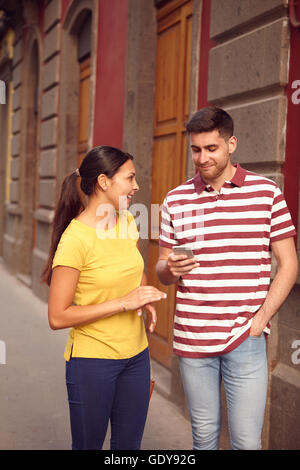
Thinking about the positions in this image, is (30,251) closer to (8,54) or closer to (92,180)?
(8,54)

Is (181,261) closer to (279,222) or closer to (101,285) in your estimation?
(101,285)

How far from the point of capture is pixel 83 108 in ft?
29.6

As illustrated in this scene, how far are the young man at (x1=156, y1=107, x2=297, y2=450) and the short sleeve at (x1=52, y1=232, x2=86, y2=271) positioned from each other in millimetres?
385

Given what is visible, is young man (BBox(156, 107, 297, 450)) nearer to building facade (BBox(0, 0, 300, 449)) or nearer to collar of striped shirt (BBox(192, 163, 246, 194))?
collar of striped shirt (BBox(192, 163, 246, 194))

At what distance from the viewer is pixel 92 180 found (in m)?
2.52

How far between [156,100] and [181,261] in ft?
13.4

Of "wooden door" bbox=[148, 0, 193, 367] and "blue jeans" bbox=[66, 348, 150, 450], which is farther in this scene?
"wooden door" bbox=[148, 0, 193, 367]

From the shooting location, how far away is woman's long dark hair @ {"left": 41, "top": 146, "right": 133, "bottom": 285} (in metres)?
2.49

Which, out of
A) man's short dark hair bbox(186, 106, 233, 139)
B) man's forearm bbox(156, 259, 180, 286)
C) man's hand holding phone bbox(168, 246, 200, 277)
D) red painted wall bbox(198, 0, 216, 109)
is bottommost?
man's forearm bbox(156, 259, 180, 286)

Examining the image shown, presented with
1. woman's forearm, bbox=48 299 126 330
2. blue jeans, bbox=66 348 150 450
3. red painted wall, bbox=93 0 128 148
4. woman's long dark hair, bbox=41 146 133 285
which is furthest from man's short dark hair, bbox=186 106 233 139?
red painted wall, bbox=93 0 128 148

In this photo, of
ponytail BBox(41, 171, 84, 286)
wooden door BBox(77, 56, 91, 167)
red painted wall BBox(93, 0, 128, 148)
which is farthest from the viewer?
wooden door BBox(77, 56, 91, 167)

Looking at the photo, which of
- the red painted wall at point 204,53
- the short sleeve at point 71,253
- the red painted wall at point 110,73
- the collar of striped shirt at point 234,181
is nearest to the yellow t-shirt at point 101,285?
the short sleeve at point 71,253

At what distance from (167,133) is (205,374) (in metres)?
3.64

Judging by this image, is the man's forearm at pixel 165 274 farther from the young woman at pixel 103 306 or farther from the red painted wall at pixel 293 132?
the red painted wall at pixel 293 132
